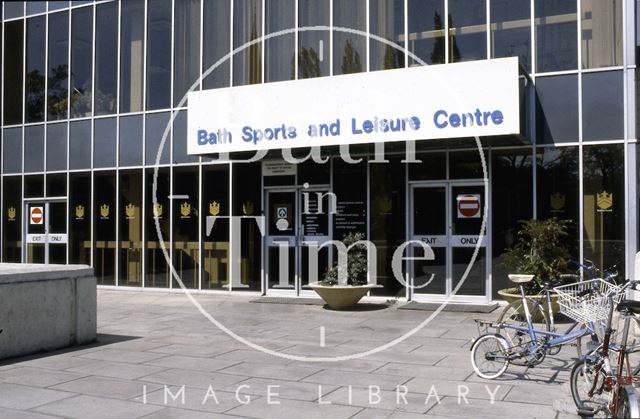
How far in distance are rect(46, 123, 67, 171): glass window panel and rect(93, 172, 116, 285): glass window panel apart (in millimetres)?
1399

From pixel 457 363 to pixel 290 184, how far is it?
8.29 m

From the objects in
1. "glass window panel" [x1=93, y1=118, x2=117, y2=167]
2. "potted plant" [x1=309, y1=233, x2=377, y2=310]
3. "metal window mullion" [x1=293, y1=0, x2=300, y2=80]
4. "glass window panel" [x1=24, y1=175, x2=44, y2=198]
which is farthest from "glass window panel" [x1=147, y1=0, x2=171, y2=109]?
"potted plant" [x1=309, y1=233, x2=377, y2=310]

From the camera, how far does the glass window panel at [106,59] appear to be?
62.5 feet

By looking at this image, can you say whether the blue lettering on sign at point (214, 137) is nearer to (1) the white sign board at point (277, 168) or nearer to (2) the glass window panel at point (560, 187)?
(1) the white sign board at point (277, 168)

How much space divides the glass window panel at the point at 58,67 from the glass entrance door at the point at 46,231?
2.60 meters

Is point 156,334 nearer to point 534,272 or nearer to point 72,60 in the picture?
point 534,272

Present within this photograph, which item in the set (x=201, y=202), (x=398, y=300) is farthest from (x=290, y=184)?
(x=398, y=300)

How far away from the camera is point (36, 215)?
66.4ft

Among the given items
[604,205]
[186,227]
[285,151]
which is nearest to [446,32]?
[285,151]

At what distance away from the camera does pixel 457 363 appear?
354 inches

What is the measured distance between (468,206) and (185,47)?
27.9 feet

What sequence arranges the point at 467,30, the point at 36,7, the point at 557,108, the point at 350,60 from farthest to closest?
the point at 36,7 < the point at 350,60 < the point at 467,30 < the point at 557,108

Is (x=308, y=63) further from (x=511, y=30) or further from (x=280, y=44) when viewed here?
(x=511, y=30)

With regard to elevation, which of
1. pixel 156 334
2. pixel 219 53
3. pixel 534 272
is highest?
pixel 219 53
